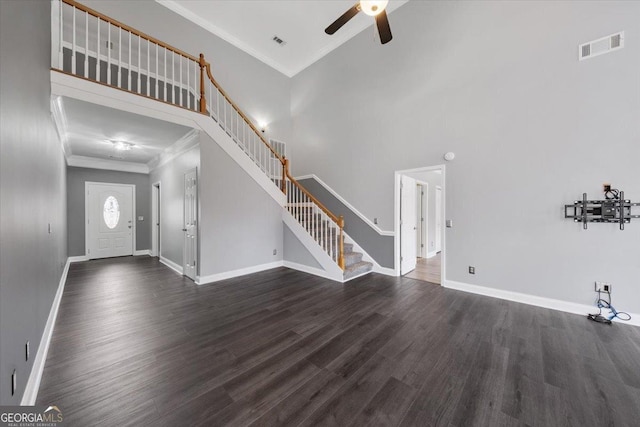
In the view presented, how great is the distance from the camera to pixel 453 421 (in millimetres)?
1479

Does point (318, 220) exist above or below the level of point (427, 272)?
above

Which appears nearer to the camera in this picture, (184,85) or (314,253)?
(314,253)

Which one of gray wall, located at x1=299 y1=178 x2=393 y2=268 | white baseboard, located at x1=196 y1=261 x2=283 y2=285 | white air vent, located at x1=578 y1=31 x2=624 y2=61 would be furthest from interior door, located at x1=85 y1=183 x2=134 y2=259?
white air vent, located at x1=578 y1=31 x2=624 y2=61

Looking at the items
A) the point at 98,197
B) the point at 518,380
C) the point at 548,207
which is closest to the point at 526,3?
the point at 548,207

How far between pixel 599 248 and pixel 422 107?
3.26m

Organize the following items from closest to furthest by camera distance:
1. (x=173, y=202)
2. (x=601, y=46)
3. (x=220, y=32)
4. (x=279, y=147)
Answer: (x=601, y=46)
(x=173, y=202)
(x=220, y=32)
(x=279, y=147)

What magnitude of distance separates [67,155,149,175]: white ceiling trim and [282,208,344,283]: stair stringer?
206 inches

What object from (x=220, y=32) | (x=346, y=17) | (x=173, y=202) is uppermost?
(x=220, y=32)

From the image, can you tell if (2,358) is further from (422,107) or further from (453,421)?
(422,107)

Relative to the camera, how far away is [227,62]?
232 inches

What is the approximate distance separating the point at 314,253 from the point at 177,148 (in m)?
3.78

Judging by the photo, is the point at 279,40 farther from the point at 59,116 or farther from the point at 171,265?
the point at 171,265

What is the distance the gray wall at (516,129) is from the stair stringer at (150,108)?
8.76 feet

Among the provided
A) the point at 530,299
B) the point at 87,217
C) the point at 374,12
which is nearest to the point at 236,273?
the point at 374,12
